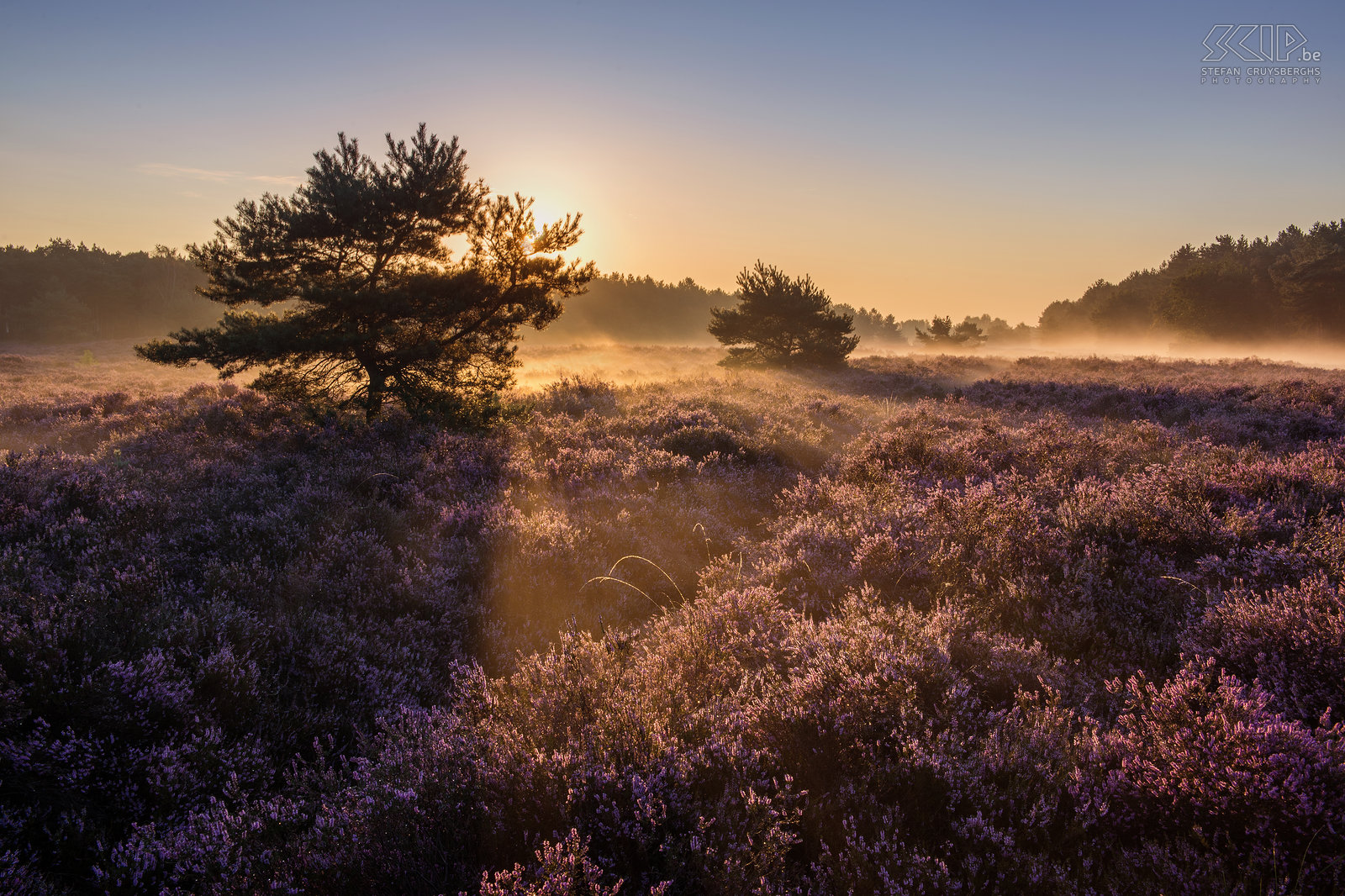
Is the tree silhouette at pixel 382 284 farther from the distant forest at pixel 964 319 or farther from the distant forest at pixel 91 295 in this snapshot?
the distant forest at pixel 91 295

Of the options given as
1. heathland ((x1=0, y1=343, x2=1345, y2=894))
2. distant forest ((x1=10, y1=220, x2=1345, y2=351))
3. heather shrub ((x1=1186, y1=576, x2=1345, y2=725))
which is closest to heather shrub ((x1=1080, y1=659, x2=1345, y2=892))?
heathland ((x1=0, y1=343, x2=1345, y2=894))

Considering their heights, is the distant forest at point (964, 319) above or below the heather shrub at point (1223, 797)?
above

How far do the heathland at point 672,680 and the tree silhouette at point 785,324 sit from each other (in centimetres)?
1982

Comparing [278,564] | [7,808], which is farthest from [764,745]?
[278,564]

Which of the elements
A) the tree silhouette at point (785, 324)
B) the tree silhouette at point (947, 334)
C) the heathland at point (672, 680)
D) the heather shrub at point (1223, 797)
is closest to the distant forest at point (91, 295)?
the tree silhouette at point (785, 324)

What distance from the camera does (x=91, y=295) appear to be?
168 feet

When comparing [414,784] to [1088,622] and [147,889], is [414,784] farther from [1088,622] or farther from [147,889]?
[1088,622]

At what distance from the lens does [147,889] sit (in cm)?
200

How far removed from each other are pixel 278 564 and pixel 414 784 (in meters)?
3.47

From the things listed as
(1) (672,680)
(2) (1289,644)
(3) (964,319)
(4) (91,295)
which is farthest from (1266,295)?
(4) (91,295)

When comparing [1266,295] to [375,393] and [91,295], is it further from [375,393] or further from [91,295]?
[91,295]

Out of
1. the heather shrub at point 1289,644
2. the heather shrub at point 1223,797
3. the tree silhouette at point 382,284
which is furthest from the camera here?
the tree silhouette at point 382,284

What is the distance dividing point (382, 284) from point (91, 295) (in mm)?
65595

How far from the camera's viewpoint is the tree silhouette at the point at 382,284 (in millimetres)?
9719
